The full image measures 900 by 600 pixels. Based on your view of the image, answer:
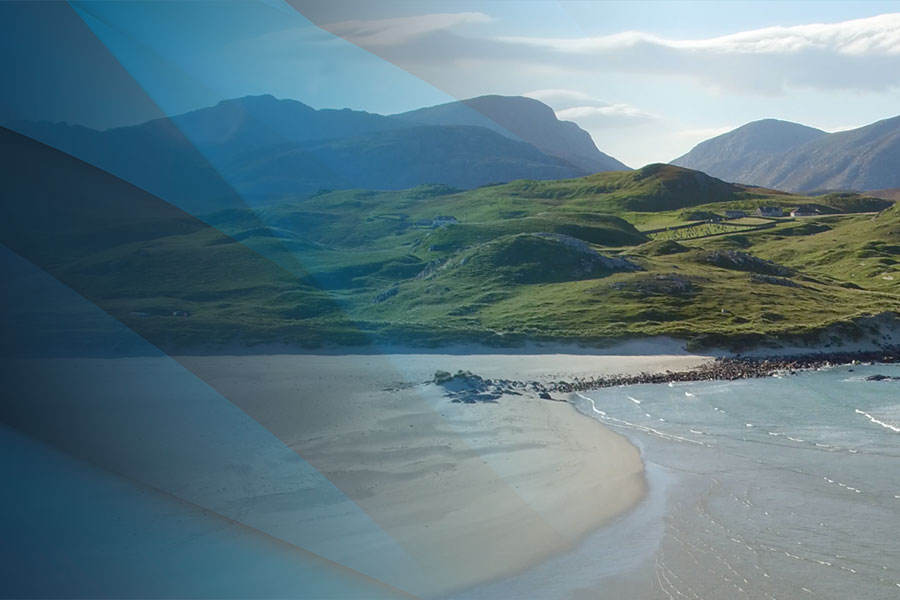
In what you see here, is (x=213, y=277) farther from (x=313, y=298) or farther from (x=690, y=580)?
(x=690, y=580)

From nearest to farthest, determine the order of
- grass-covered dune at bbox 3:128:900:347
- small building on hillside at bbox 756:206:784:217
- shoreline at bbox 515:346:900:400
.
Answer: shoreline at bbox 515:346:900:400, grass-covered dune at bbox 3:128:900:347, small building on hillside at bbox 756:206:784:217

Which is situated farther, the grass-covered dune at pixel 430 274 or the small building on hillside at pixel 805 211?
the small building on hillside at pixel 805 211

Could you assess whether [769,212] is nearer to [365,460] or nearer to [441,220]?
[441,220]

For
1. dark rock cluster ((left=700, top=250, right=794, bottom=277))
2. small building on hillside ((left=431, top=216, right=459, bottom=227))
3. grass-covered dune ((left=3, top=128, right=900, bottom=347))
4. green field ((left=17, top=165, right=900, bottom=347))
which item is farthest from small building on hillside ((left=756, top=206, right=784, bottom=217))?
dark rock cluster ((left=700, top=250, right=794, bottom=277))

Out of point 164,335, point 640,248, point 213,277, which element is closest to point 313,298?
point 213,277

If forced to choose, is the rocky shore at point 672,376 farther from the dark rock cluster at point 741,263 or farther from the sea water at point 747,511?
the dark rock cluster at point 741,263

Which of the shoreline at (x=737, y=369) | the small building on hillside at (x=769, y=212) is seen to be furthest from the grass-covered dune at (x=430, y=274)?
the small building on hillside at (x=769, y=212)

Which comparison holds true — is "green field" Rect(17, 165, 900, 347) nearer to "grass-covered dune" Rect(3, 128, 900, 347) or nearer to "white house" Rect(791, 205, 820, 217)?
"grass-covered dune" Rect(3, 128, 900, 347)
